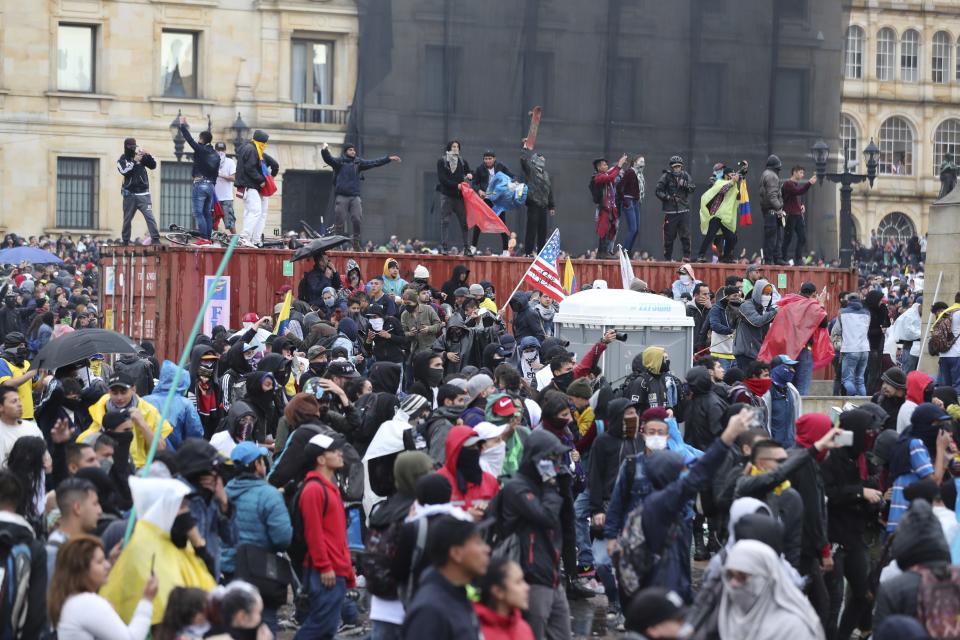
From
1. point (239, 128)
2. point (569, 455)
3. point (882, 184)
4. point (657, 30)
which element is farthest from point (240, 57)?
point (569, 455)

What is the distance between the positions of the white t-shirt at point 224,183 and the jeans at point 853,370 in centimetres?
849

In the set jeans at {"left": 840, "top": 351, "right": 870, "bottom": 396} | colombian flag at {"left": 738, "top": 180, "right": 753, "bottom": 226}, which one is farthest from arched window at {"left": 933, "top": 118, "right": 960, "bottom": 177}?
jeans at {"left": 840, "top": 351, "right": 870, "bottom": 396}

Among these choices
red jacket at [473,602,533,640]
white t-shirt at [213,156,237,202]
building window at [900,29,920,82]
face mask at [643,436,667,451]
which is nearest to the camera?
red jacket at [473,602,533,640]

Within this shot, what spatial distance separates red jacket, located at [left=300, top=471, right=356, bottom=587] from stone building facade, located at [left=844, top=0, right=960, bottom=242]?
2384 inches

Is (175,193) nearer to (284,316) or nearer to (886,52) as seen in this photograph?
(284,316)

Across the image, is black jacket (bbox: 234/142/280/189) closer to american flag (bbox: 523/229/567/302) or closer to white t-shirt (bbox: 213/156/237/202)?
white t-shirt (bbox: 213/156/237/202)

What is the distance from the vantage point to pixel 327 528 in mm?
9289

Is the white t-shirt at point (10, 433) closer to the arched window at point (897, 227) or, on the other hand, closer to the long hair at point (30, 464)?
the long hair at point (30, 464)

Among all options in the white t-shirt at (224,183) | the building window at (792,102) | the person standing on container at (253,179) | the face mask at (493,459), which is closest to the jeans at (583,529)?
the face mask at (493,459)

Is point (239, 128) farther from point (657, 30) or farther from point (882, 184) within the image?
point (882, 184)

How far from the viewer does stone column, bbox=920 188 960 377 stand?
21.1 metres

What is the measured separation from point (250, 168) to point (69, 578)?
14925 mm

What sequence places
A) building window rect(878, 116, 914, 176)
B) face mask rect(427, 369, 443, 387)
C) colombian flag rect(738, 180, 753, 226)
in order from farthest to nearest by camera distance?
building window rect(878, 116, 914, 176) → colombian flag rect(738, 180, 753, 226) → face mask rect(427, 369, 443, 387)

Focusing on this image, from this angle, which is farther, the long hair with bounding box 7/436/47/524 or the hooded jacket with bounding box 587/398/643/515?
the hooded jacket with bounding box 587/398/643/515
